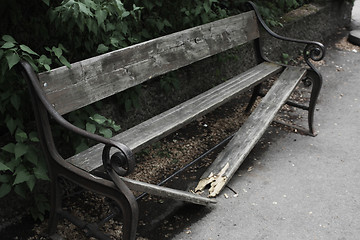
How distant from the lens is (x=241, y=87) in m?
3.65

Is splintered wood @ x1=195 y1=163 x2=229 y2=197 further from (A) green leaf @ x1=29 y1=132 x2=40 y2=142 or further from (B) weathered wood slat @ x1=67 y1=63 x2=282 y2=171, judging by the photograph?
(A) green leaf @ x1=29 y1=132 x2=40 y2=142

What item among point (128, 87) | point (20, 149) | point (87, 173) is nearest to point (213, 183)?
point (128, 87)

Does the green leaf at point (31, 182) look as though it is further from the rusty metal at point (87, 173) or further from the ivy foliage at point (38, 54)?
the rusty metal at point (87, 173)

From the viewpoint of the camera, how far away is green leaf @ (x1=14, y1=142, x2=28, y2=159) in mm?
2465

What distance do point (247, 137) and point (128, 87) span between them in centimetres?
109

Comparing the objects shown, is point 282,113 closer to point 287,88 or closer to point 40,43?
point 287,88

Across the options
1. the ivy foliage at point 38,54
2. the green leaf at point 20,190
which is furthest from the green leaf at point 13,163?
the green leaf at point 20,190

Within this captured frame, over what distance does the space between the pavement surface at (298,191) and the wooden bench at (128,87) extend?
0.64ft

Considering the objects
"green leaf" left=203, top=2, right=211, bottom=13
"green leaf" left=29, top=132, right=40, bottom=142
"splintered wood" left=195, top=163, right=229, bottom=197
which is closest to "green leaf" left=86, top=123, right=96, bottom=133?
"green leaf" left=29, top=132, right=40, bottom=142

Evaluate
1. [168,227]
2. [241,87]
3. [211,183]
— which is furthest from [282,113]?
[168,227]

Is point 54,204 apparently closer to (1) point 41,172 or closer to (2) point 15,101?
(1) point 41,172

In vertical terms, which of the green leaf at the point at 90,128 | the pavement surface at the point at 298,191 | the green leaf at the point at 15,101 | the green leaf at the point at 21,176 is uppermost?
the green leaf at the point at 15,101

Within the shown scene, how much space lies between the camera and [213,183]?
3.10 meters

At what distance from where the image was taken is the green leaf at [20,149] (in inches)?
97.0
